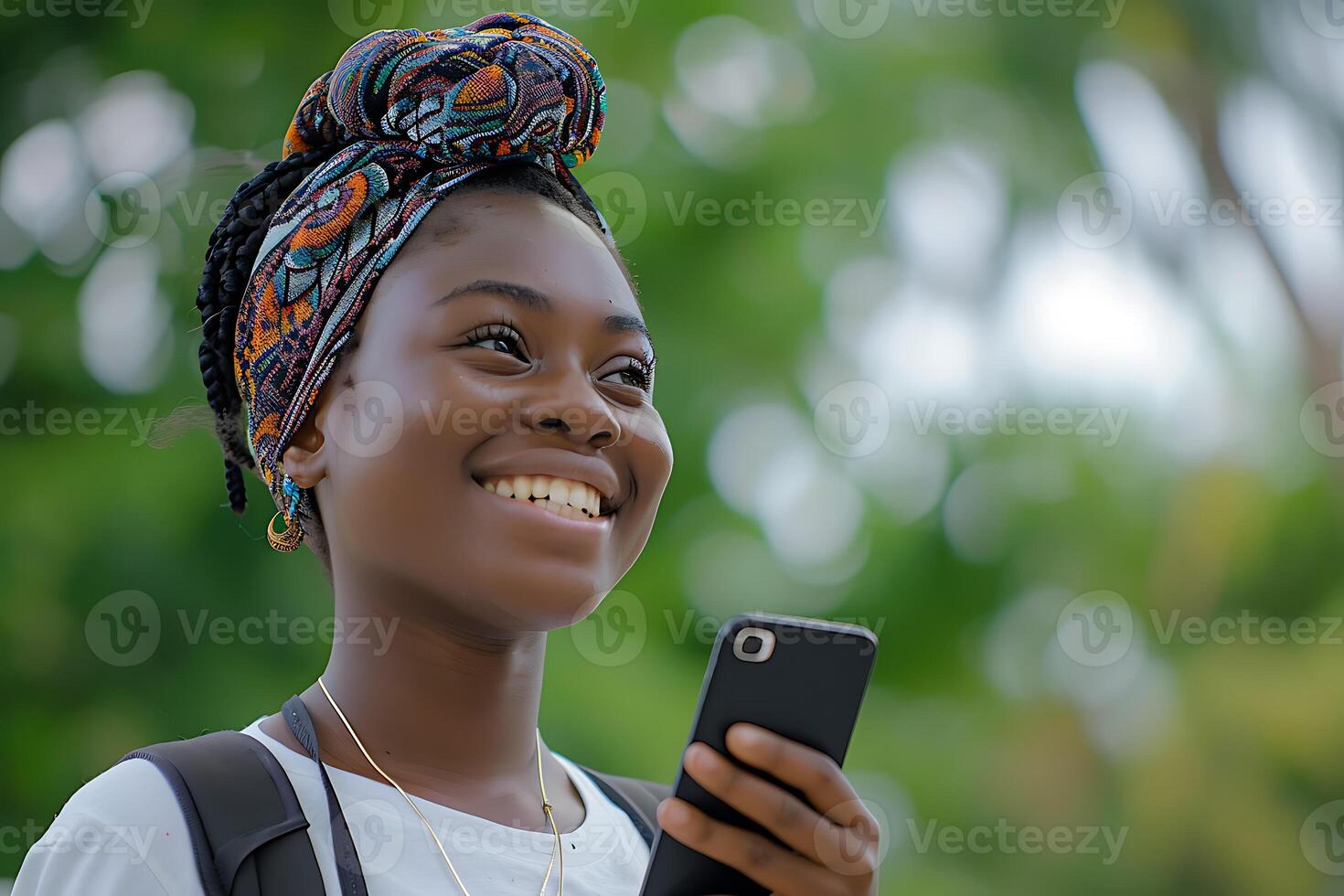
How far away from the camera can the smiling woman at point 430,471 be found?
Answer: 4.69 ft

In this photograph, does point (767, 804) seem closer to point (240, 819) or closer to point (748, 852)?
point (748, 852)

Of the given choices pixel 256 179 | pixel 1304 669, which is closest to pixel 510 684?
pixel 256 179

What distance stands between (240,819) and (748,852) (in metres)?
0.52

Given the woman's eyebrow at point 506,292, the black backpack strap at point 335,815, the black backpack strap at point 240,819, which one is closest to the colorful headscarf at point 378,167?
the woman's eyebrow at point 506,292

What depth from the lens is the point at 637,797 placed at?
187cm

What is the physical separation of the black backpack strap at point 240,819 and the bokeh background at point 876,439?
2.00 m

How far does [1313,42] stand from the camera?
15.0 ft

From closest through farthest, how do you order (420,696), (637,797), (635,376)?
(420,696)
(635,376)
(637,797)

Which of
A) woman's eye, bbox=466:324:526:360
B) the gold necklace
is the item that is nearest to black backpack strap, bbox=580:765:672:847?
the gold necklace

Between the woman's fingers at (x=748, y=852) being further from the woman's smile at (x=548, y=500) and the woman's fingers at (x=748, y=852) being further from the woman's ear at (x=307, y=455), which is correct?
the woman's ear at (x=307, y=455)

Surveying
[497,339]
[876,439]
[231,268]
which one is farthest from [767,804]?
[876,439]

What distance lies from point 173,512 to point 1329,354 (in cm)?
364

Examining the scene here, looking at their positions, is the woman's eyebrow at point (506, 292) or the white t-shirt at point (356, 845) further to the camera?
the woman's eyebrow at point (506, 292)

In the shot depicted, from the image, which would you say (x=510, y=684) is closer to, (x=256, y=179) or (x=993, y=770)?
(x=256, y=179)
